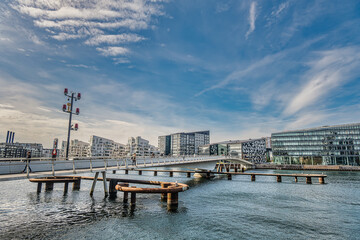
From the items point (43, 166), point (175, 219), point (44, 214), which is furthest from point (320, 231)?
point (43, 166)

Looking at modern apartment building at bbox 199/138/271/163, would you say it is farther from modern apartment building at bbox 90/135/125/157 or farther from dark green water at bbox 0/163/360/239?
dark green water at bbox 0/163/360/239

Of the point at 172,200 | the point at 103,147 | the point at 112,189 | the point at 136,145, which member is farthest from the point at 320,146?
the point at 103,147

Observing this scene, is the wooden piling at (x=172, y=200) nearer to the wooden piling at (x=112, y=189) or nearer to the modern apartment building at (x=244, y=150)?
the wooden piling at (x=112, y=189)

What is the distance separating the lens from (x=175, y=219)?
15953 millimetres

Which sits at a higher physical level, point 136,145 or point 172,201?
point 136,145

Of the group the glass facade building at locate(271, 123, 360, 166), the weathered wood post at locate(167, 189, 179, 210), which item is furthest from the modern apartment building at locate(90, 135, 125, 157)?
the weathered wood post at locate(167, 189, 179, 210)

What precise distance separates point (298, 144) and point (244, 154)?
43.9 m

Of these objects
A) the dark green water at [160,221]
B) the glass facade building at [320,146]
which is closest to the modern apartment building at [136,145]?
the glass facade building at [320,146]

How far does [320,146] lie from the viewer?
128 meters

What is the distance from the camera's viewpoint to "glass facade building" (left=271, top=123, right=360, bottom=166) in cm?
11962

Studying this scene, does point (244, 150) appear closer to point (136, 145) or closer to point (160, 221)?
point (136, 145)

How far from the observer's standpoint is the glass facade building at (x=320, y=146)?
392 feet

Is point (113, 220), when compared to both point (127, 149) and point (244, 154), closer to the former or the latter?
point (244, 154)

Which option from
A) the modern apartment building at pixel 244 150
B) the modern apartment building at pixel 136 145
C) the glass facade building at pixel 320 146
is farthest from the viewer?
the modern apartment building at pixel 136 145
